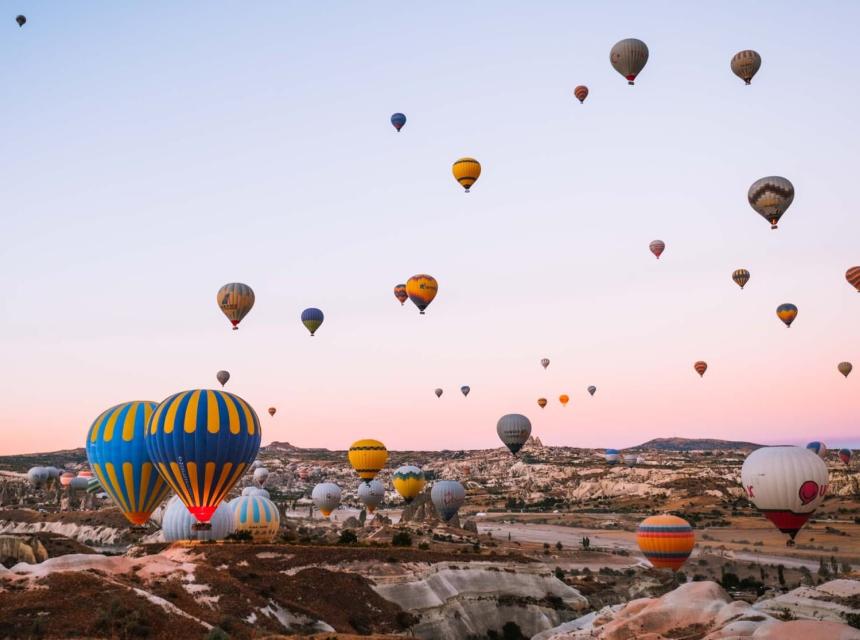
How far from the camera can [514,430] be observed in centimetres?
8362

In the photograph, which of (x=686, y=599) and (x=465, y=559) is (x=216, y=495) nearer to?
(x=465, y=559)

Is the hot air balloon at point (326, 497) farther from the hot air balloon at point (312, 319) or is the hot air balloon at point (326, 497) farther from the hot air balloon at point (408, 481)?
the hot air balloon at point (312, 319)

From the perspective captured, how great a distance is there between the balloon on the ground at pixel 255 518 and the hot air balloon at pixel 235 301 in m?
13.8

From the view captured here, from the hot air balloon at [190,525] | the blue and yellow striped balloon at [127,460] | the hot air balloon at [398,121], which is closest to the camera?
the blue and yellow striped balloon at [127,460]

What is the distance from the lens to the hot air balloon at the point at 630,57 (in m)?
57.3

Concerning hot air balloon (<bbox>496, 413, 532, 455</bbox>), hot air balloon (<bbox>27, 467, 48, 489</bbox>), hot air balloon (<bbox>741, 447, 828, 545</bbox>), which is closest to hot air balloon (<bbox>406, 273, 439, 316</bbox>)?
hot air balloon (<bbox>496, 413, 532, 455</bbox>)

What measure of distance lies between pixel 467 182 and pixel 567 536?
50.6 meters

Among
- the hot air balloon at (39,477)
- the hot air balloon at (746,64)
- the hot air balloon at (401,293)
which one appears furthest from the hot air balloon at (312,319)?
the hot air balloon at (39,477)

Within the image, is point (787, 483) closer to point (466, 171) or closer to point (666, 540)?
point (666, 540)

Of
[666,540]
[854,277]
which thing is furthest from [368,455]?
[854,277]

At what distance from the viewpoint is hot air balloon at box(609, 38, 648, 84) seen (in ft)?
188

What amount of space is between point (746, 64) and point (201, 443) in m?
45.1

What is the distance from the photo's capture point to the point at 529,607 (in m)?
45.7

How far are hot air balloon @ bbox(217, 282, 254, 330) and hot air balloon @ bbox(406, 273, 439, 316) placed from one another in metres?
16.0
